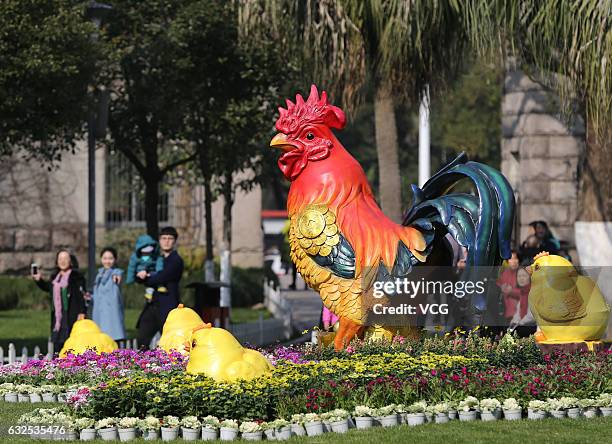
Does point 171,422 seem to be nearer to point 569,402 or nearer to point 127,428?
point 127,428

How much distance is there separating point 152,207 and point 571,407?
12.2 m

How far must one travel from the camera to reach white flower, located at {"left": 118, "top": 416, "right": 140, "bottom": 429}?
9.53 metres

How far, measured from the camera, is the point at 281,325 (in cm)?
2158

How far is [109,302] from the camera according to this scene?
627 inches

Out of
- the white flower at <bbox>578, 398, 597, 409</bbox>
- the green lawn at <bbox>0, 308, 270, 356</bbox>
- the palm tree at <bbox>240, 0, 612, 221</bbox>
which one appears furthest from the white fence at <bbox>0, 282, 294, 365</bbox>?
the white flower at <bbox>578, 398, 597, 409</bbox>

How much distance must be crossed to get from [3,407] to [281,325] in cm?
1026

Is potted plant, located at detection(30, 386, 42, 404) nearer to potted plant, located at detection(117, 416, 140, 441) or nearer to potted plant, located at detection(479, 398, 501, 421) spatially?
potted plant, located at detection(117, 416, 140, 441)

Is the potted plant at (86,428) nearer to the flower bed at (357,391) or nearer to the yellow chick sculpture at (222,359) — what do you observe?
the flower bed at (357,391)

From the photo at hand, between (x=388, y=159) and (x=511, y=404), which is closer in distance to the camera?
(x=511, y=404)

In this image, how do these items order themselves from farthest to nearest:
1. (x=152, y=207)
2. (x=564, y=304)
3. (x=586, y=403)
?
(x=152, y=207) → (x=564, y=304) → (x=586, y=403)

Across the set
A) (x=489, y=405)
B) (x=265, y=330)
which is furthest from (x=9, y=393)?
(x=265, y=330)

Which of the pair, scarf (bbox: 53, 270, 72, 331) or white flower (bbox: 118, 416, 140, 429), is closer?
white flower (bbox: 118, 416, 140, 429)

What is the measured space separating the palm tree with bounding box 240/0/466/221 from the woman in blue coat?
3370 mm

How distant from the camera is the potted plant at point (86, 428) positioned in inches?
373
